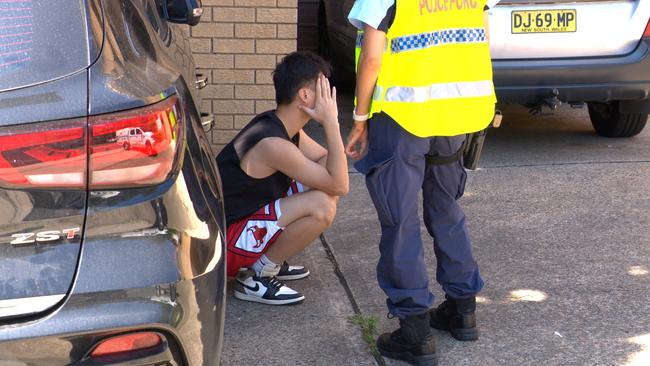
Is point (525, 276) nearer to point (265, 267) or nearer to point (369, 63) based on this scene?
point (265, 267)

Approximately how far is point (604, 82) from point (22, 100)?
4364 mm

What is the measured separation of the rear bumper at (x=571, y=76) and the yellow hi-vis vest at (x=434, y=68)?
2428 mm

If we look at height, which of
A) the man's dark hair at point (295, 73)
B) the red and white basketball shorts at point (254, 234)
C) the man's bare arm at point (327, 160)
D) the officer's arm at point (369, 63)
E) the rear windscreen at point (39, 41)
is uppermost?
the rear windscreen at point (39, 41)

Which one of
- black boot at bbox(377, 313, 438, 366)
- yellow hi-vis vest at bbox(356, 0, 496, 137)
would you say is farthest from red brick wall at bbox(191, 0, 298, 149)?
black boot at bbox(377, 313, 438, 366)

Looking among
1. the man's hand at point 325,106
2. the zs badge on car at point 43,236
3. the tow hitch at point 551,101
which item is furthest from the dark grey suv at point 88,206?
the tow hitch at point 551,101

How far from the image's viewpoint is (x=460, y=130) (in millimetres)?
3180

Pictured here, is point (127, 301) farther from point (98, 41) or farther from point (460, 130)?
point (460, 130)

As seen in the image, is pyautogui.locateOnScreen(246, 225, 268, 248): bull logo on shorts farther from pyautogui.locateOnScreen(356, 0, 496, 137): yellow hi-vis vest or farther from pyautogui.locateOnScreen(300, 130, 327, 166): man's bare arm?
pyautogui.locateOnScreen(356, 0, 496, 137): yellow hi-vis vest

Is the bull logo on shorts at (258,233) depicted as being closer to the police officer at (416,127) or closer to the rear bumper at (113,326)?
the police officer at (416,127)

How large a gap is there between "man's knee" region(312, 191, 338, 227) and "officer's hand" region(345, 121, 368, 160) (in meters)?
0.50

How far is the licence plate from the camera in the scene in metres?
5.45

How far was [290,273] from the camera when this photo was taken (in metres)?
4.09

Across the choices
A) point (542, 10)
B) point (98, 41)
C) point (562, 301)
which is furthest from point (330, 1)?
point (98, 41)

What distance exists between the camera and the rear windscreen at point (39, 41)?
202 centimetres
